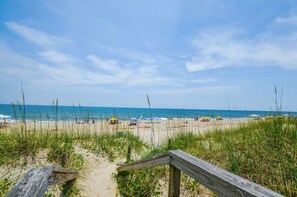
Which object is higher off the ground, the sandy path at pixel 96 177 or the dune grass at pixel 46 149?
the dune grass at pixel 46 149

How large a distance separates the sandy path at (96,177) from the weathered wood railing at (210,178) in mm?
2320

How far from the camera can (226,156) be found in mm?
3492

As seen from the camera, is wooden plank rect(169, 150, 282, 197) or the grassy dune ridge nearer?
wooden plank rect(169, 150, 282, 197)

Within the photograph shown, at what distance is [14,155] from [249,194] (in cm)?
485

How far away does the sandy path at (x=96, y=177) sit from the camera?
374 cm

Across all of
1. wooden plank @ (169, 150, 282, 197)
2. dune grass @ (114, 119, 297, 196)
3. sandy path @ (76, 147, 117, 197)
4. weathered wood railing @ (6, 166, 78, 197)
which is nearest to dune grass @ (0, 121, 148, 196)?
sandy path @ (76, 147, 117, 197)

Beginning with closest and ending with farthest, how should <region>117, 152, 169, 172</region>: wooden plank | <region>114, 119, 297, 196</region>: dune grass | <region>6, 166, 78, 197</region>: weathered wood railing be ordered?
1. <region>6, 166, 78, 197</region>: weathered wood railing
2. <region>117, 152, 169, 172</region>: wooden plank
3. <region>114, 119, 297, 196</region>: dune grass

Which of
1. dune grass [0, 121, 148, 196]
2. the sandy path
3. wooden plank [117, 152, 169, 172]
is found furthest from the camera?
dune grass [0, 121, 148, 196]

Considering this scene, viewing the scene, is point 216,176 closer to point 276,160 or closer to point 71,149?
point 276,160

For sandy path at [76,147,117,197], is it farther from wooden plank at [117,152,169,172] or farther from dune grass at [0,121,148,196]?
wooden plank at [117,152,169,172]

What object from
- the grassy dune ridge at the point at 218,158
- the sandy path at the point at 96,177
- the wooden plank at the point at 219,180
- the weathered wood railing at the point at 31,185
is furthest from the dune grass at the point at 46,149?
the wooden plank at the point at 219,180

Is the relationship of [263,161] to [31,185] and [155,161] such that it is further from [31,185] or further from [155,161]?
[31,185]

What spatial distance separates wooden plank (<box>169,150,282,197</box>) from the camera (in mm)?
812

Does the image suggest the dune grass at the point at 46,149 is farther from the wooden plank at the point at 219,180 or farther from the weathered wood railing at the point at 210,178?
the wooden plank at the point at 219,180
